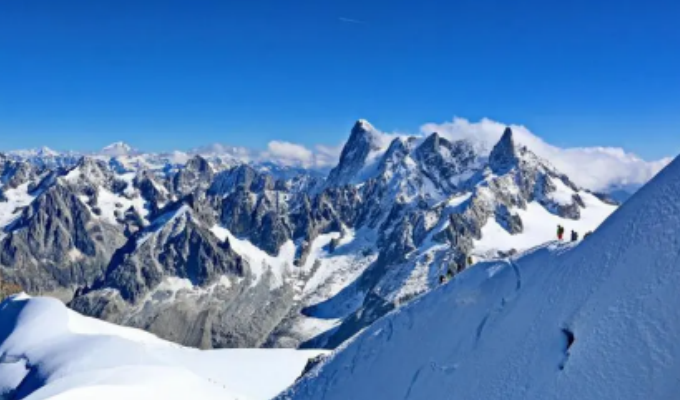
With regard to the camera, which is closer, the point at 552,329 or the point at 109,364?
the point at 552,329

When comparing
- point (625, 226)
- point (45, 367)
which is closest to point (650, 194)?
point (625, 226)

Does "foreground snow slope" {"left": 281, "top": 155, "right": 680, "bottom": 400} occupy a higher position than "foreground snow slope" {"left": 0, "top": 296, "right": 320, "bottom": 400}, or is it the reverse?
"foreground snow slope" {"left": 281, "top": 155, "right": 680, "bottom": 400}

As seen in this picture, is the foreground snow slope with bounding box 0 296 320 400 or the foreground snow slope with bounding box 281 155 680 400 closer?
the foreground snow slope with bounding box 281 155 680 400

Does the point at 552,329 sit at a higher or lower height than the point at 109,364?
higher
